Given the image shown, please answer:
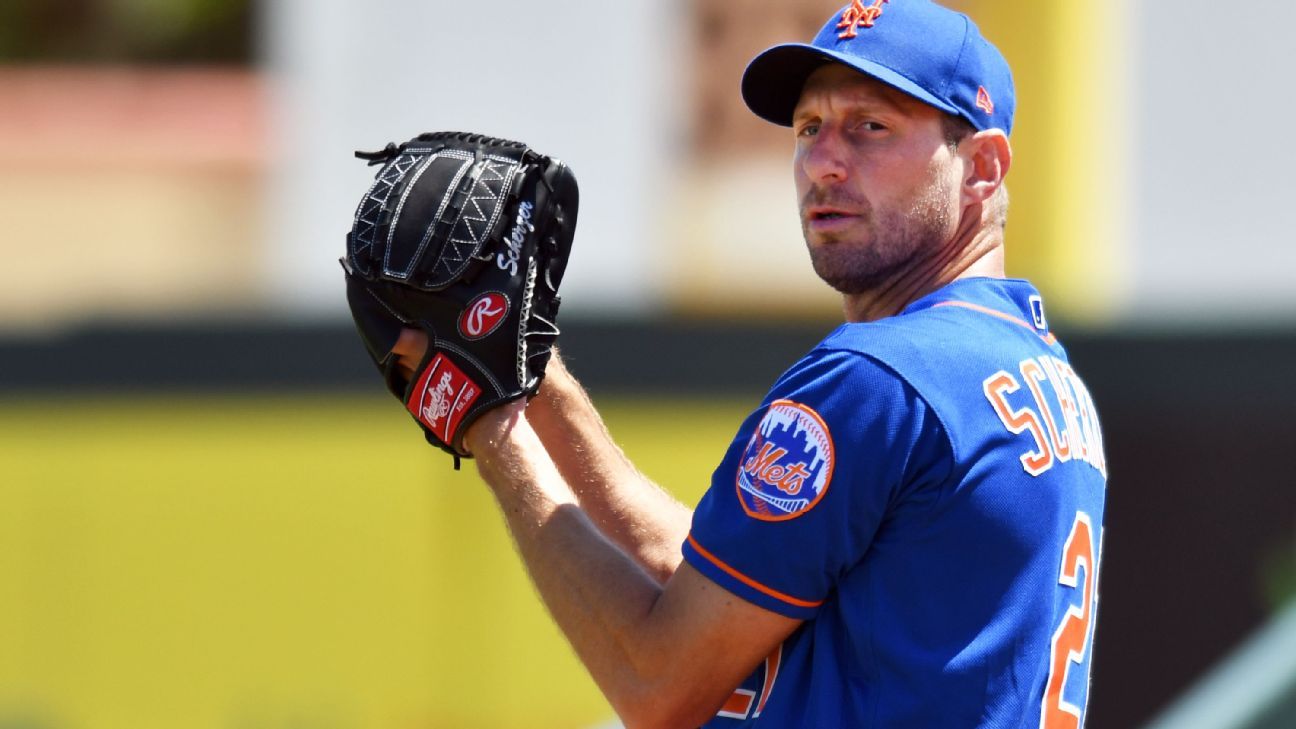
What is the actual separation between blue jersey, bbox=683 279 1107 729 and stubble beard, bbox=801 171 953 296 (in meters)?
0.21

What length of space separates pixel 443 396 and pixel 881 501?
0.71m

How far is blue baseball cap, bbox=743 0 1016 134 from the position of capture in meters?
2.68

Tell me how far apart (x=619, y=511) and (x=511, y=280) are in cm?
42

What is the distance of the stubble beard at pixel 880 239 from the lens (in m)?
2.72

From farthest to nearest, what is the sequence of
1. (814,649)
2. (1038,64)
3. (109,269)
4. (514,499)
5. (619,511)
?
(109,269), (1038,64), (619,511), (514,499), (814,649)

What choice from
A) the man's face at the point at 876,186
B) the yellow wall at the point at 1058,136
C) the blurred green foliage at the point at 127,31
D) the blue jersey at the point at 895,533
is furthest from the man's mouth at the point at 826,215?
the blurred green foliage at the point at 127,31

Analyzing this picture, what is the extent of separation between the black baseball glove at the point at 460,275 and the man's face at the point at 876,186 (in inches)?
16.9

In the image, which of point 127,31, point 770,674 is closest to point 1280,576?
point 770,674

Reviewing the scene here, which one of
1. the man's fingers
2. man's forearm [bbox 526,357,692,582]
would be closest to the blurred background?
man's forearm [bbox 526,357,692,582]

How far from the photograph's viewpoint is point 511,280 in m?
2.80

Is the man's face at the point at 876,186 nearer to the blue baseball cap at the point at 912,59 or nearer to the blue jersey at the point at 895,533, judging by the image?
the blue baseball cap at the point at 912,59

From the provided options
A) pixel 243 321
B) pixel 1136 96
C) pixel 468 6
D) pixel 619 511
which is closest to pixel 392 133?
pixel 468 6

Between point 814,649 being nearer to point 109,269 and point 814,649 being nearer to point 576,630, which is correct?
point 576,630

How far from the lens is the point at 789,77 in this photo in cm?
287
